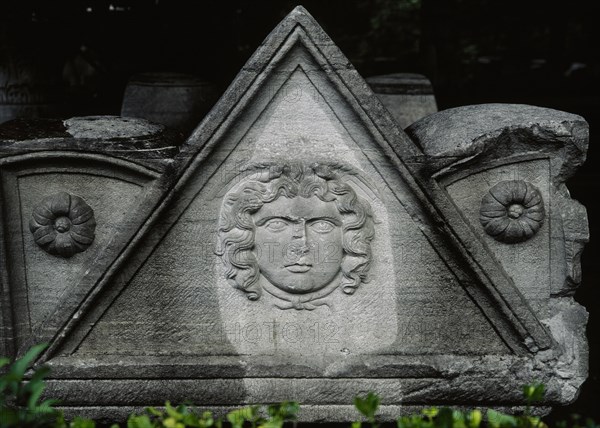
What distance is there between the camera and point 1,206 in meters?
2.73

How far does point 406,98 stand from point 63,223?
121 inches

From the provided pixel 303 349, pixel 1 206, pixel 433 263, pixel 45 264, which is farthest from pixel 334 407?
pixel 1 206

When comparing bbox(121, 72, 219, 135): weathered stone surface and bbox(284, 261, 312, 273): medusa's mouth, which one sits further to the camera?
bbox(121, 72, 219, 135): weathered stone surface

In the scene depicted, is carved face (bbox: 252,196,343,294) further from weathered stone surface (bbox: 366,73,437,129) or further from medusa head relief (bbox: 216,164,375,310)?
weathered stone surface (bbox: 366,73,437,129)

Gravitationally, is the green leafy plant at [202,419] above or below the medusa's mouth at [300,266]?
below

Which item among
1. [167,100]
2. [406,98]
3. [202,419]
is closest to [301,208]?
[202,419]

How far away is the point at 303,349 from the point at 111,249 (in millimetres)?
737

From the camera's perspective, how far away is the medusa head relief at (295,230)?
2701 mm

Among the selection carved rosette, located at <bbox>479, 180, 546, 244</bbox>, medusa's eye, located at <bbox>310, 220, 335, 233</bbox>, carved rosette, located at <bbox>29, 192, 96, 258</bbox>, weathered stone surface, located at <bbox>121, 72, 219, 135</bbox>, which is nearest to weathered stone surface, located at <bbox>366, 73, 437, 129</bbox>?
weathered stone surface, located at <bbox>121, 72, 219, 135</bbox>

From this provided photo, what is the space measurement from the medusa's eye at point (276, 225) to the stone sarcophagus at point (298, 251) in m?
0.01

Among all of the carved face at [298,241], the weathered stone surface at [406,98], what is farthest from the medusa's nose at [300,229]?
the weathered stone surface at [406,98]

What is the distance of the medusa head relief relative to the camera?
106 inches

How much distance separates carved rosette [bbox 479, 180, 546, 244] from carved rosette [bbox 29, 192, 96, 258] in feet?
4.34

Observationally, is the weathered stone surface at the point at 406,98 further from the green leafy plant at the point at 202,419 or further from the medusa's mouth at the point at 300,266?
the green leafy plant at the point at 202,419
